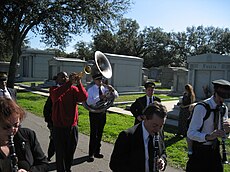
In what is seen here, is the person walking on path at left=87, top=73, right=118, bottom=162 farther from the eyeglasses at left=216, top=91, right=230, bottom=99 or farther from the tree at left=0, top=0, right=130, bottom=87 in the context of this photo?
the tree at left=0, top=0, right=130, bottom=87

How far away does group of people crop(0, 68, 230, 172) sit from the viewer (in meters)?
2.26

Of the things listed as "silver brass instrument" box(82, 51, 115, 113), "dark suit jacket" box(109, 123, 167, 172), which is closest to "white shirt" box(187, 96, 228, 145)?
"dark suit jacket" box(109, 123, 167, 172)

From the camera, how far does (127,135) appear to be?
9.12ft

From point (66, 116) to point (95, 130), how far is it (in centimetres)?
156

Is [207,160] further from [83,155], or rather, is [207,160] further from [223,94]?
[83,155]

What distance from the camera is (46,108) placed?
20.3ft

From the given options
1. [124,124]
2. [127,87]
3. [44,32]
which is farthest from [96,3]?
[124,124]

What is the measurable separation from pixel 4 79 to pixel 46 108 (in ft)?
3.60

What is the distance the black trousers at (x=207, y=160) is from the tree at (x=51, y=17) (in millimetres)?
20070

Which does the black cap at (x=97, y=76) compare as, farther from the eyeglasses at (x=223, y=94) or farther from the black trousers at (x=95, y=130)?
the eyeglasses at (x=223, y=94)

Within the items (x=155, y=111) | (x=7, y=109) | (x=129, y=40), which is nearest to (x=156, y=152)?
(x=155, y=111)

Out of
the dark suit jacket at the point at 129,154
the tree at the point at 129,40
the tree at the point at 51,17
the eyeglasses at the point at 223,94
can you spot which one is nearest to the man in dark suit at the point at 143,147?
the dark suit jacket at the point at 129,154

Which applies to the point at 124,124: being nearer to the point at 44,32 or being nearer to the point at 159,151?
the point at 159,151

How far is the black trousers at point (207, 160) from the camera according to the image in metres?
3.46
